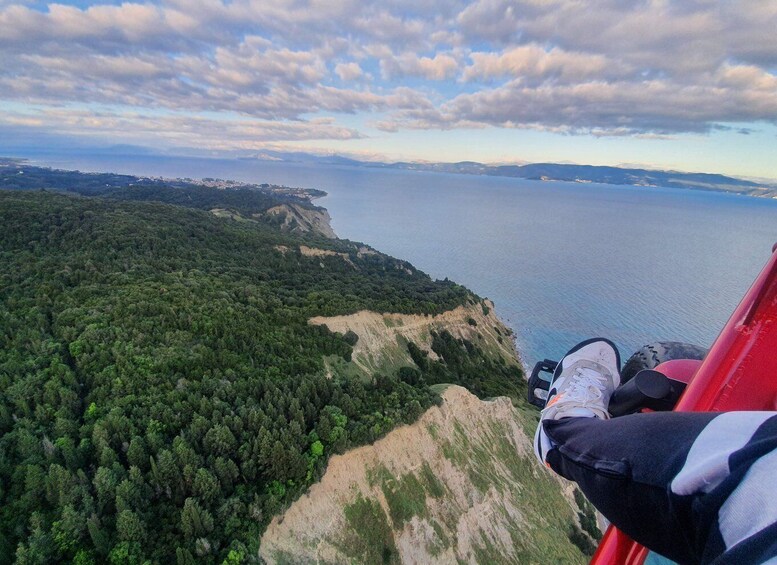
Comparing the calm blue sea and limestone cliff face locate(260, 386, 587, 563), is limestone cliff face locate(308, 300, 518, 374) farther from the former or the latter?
limestone cliff face locate(260, 386, 587, 563)

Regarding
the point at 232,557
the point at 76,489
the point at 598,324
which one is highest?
the point at 76,489

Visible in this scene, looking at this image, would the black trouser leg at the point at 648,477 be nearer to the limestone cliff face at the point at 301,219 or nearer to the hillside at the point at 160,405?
the hillside at the point at 160,405

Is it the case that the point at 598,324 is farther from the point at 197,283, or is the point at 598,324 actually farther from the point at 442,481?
the point at 197,283

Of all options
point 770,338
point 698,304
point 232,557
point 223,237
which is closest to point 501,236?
point 698,304

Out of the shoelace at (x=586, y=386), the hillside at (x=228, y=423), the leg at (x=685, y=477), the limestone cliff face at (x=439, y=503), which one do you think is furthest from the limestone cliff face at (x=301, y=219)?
the leg at (x=685, y=477)

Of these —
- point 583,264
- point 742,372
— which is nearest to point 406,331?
point 742,372

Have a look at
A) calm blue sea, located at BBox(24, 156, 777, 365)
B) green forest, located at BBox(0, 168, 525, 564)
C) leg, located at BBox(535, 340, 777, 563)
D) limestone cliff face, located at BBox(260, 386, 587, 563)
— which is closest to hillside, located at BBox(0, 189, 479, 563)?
green forest, located at BBox(0, 168, 525, 564)
